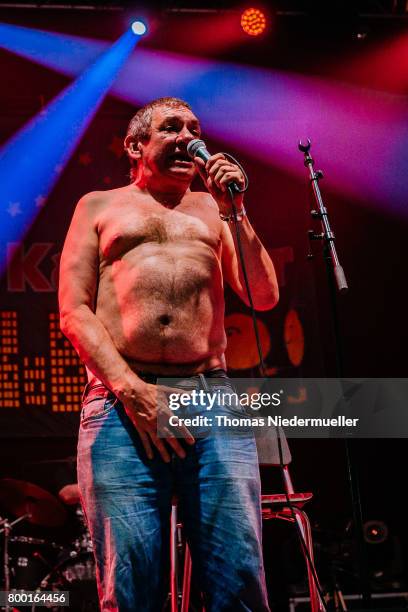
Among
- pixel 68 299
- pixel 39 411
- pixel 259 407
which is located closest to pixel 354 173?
pixel 39 411

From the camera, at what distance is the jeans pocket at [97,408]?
238 centimetres

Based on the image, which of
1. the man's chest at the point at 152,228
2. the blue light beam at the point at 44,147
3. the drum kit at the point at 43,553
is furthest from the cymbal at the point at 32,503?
the man's chest at the point at 152,228

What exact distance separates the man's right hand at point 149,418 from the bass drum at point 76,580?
141 inches

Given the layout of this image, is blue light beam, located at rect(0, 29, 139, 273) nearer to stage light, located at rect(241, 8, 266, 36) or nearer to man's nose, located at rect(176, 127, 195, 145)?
stage light, located at rect(241, 8, 266, 36)

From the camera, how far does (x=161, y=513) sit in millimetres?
2305

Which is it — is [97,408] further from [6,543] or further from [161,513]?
[6,543]

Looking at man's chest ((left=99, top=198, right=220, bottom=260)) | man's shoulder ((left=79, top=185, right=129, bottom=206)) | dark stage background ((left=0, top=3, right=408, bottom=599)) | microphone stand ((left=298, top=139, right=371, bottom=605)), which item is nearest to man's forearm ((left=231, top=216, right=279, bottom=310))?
man's chest ((left=99, top=198, right=220, bottom=260))

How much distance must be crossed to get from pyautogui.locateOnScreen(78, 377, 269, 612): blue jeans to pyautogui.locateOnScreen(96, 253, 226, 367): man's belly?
22 cm

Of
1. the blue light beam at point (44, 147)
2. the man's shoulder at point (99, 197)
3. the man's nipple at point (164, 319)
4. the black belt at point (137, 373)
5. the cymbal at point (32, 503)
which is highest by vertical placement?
the blue light beam at point (44, 147)

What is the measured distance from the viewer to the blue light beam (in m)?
6.04

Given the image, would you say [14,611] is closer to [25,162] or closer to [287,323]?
[287,323]

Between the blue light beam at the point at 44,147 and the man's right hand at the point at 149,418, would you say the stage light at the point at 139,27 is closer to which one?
the blue light beam at the point at 44,147

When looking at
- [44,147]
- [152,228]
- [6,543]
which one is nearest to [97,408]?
[152,228]

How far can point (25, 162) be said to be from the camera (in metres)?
6.14
